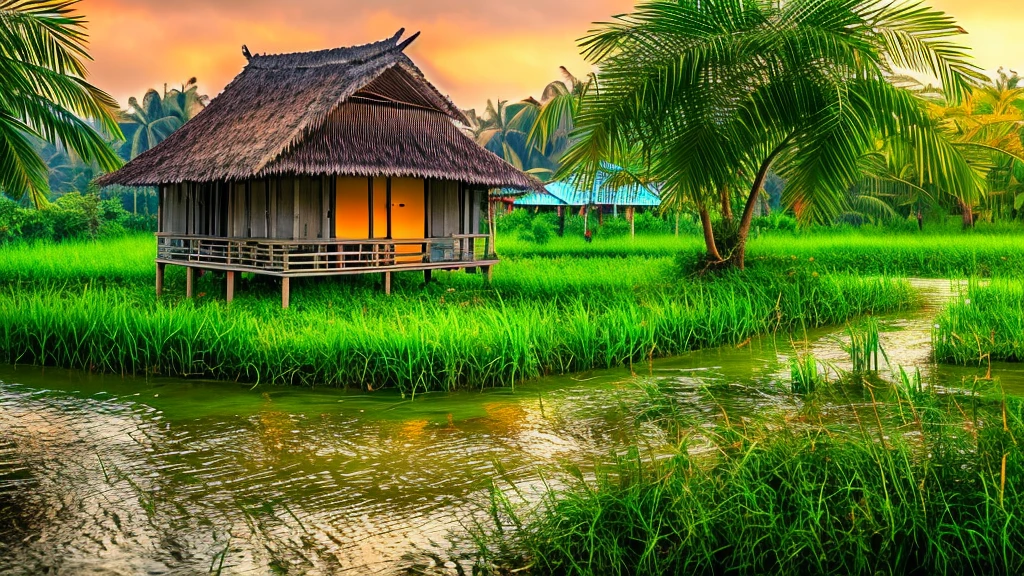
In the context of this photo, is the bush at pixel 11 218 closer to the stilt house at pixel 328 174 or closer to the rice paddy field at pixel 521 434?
the stilt house at pixel 328 174

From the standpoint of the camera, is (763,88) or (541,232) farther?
(541,232)

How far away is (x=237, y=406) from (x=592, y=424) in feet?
8.39

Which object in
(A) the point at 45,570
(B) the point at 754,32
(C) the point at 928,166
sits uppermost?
(B) the point at 754,32

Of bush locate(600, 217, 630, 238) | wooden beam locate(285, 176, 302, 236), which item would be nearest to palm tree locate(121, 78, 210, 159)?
bush locate(600, 217, 630, 238)

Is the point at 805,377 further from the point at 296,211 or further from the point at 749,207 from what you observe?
the point at 296,211

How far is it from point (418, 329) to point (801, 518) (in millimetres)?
4811

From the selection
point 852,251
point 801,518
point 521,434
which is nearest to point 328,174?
point 521,434

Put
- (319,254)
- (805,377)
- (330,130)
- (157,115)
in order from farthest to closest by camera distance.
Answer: (157,115), (330,130), (319,254), (805,377)

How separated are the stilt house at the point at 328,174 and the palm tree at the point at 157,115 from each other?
20.2 metres

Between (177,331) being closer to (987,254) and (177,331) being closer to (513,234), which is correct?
(987,254)

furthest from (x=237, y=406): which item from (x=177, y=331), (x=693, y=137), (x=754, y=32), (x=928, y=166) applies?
(x=928, y=166)

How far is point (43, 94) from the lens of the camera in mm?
10125

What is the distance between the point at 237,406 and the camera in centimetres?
678

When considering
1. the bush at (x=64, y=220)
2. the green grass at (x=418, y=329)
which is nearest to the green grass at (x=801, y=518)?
the green grass at (x=418, y=329)
